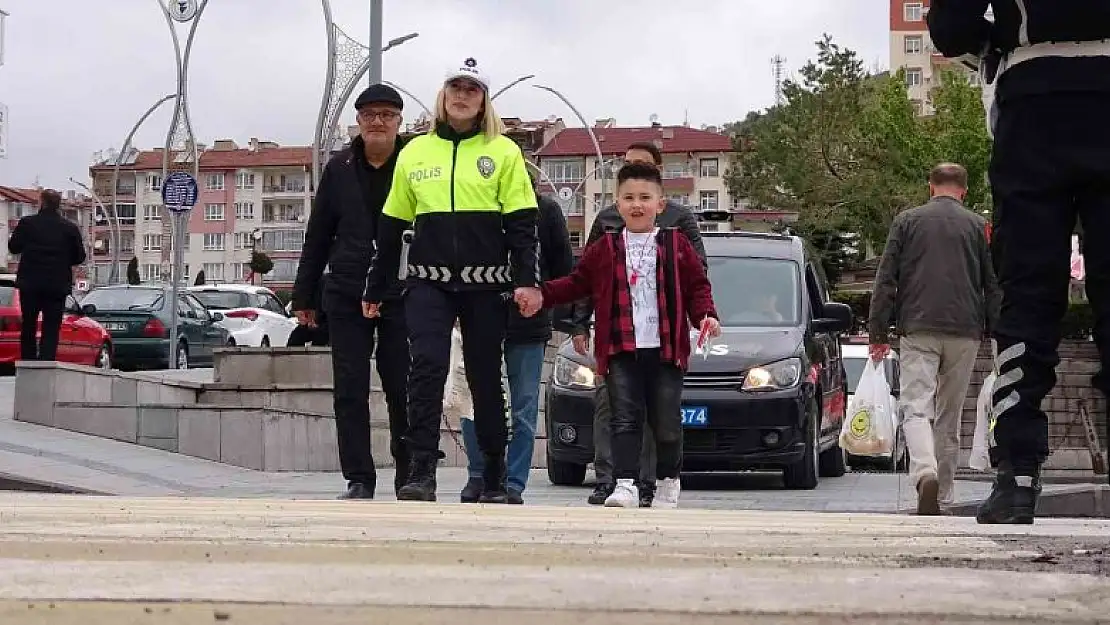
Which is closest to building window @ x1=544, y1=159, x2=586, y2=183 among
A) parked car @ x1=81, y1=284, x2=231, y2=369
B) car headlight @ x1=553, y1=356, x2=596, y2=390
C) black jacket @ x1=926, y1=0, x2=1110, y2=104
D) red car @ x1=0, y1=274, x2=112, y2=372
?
parked car @ x1=81, y1=284, x2=231, y2=369

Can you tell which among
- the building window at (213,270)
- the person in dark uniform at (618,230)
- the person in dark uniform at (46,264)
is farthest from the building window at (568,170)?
the person in dark uniform at (618,230)

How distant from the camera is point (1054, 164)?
16.7 feet

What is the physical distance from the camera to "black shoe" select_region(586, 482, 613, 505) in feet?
33.5

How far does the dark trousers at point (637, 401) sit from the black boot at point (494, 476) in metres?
0.56

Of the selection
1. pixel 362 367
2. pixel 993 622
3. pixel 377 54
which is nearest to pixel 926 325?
pixel 362 367

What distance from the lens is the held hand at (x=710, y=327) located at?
342 inches

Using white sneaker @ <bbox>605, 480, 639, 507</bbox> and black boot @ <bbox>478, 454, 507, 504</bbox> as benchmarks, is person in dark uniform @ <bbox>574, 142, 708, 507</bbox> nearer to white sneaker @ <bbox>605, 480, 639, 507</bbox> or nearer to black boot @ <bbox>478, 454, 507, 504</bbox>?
white sneaker @ <bbox>605, 480, 639, 507</bbox>

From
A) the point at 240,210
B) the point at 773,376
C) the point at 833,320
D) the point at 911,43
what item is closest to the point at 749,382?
the point at 773,376

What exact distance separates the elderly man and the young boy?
5.73 feet

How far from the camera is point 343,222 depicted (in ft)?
29.5

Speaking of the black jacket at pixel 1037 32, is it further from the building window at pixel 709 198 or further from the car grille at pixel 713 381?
the building window at pixel 709 198

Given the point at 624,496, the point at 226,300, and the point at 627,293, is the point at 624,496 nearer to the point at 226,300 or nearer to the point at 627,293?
the point at 627,293

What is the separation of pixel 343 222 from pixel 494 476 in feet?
4.95

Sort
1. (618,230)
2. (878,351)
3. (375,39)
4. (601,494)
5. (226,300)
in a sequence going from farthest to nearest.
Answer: (226,300)
(375,39)
(878,351)
(601,494)
(618,230)
